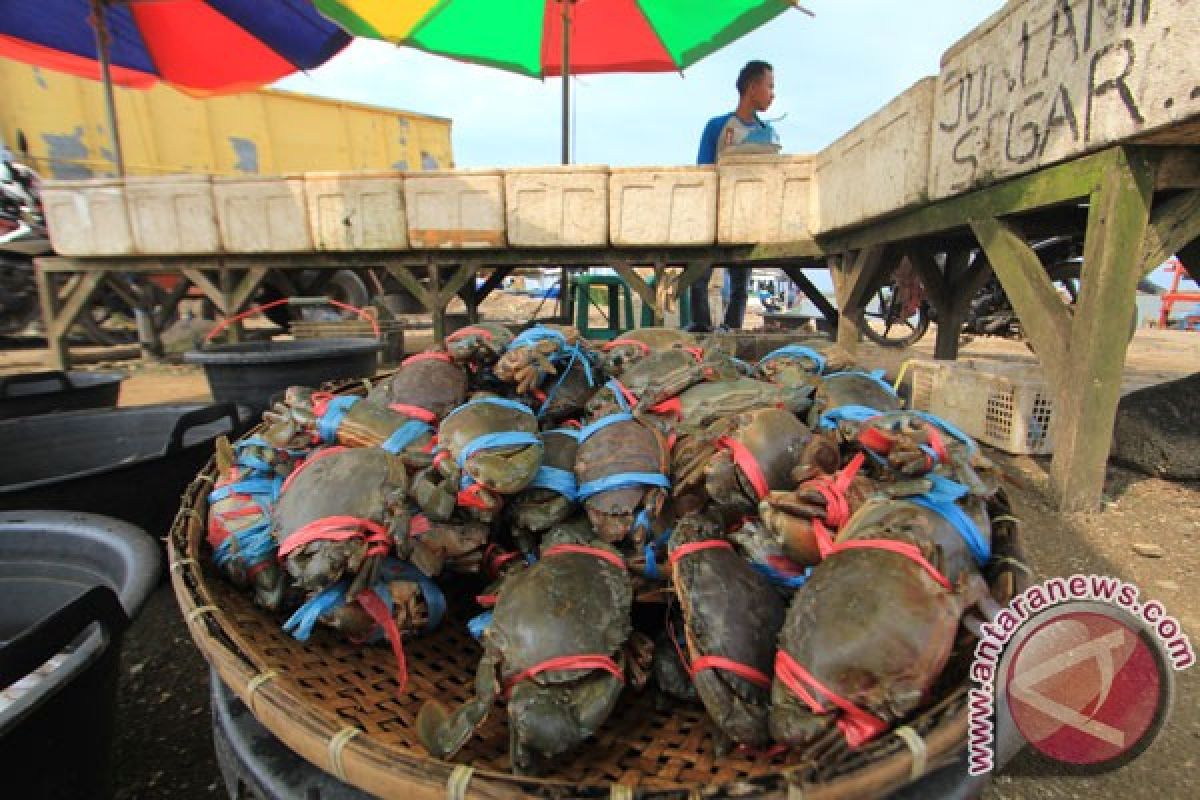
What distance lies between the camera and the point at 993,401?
130 inches

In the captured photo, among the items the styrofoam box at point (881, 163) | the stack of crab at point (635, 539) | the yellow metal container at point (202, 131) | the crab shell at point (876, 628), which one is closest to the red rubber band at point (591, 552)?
the stack of crab at point (635, 539)

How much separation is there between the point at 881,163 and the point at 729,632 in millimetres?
3448

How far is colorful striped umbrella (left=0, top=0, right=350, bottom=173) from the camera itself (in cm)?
608

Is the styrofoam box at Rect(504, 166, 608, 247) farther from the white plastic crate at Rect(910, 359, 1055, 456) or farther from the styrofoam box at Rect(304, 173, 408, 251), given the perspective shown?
the white plastic crate at Rect(910, 359, 1055, 456)

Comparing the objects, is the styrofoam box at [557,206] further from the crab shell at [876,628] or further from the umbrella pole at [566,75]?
the crab shell at [876,628]

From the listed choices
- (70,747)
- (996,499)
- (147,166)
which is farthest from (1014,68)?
(147,166)

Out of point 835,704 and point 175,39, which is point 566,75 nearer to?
point 175,39

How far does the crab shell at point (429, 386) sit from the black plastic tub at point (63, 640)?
2.54ft

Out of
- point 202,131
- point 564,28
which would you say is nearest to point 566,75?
point 564,28

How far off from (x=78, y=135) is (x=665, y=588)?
13.6 meters

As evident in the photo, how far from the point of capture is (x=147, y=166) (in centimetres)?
1043

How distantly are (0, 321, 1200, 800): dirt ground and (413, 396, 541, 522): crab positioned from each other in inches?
38.4

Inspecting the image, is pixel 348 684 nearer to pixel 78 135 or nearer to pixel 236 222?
pixel 236 222

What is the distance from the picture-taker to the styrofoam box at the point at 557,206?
4910mm
